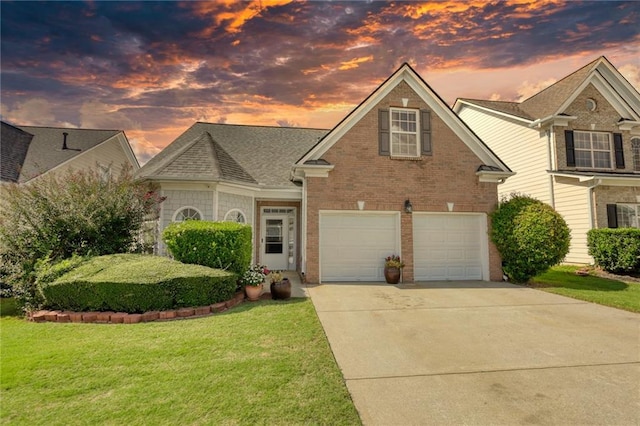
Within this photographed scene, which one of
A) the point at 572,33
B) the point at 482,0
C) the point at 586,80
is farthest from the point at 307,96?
the point at 586,80

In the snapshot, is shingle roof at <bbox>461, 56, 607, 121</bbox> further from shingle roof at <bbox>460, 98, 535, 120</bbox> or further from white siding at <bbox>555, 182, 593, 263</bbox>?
white siding at <bbox>555, 182, 593, 263</bbox>

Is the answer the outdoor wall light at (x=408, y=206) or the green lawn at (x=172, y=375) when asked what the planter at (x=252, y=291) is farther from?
the outdoor wall light at (x=408, y=206)

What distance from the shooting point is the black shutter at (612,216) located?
1341 centimetres

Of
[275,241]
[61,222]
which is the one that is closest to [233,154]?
[275,241]

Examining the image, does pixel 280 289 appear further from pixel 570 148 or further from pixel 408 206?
pixel 570 148

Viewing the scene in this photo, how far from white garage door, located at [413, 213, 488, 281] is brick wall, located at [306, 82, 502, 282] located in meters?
0.36

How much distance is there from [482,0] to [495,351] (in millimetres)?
10683

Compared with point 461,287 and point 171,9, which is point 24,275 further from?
point 461,287

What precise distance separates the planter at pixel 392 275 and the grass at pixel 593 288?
4.45 m

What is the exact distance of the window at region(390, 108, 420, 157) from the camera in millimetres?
11000

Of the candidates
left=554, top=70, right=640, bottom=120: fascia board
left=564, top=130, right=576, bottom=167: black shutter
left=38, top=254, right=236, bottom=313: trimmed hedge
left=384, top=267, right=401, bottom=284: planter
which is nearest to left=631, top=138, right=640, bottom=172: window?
left=554, top=70, right=640, bottom=120: fascia board

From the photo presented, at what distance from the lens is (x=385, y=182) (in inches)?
422

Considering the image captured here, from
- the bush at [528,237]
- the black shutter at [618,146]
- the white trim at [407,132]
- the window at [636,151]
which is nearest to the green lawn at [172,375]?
the white trim at [407,132]

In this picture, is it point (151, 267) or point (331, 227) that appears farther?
Answer: point (331, 227)
